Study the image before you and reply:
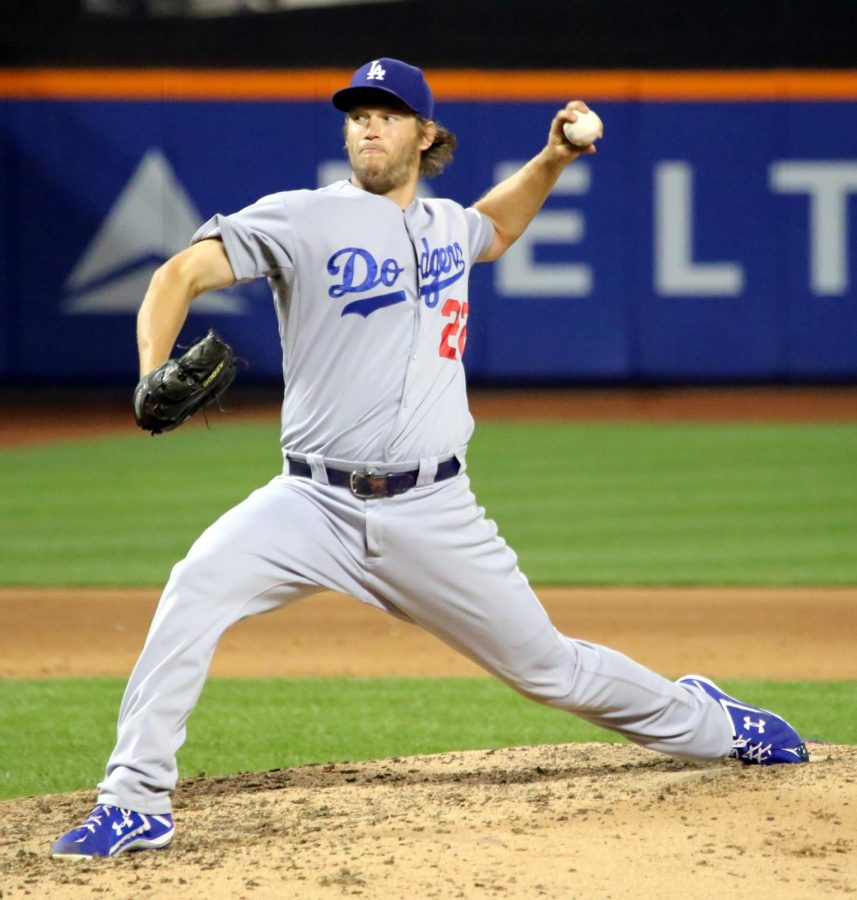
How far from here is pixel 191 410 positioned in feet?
10.8

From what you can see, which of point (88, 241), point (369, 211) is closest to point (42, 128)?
point (88, 241)

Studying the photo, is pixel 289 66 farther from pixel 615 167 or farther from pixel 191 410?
pixel 191 410

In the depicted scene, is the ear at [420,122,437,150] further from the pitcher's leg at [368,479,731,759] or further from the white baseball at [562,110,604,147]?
the pitcher's leg at [368,479,731,759]

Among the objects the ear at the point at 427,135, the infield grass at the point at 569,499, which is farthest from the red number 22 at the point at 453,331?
the infield grass at the point at 569,499

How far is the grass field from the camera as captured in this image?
513 centimetres

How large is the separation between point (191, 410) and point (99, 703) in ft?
8.56

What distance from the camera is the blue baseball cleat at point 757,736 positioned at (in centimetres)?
404

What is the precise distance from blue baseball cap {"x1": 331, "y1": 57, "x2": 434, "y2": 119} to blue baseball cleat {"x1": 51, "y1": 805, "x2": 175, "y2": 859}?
1.64 meters

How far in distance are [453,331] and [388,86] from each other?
0.58 meters

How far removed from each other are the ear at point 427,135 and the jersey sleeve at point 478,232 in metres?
0.21

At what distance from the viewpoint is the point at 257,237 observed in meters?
3.45

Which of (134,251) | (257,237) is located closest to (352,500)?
(257,237)

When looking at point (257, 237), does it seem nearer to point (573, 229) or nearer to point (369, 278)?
point (369, 278)

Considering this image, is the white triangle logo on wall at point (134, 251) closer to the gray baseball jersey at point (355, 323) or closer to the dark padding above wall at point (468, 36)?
the dark padding above wall at point (468, 36)
